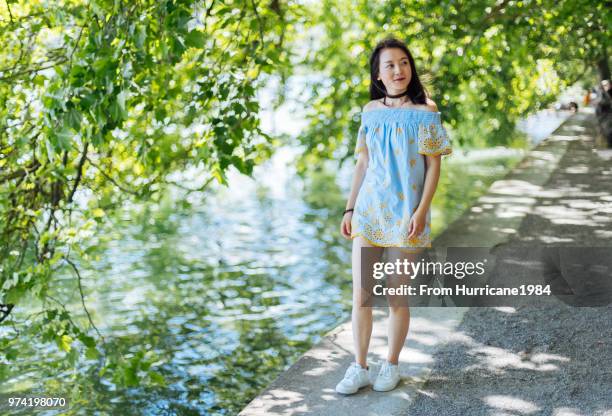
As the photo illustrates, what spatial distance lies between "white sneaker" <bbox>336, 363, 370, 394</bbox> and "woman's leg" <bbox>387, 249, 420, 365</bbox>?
0.17 metres

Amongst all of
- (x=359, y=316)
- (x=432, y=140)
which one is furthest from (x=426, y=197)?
(x=359, y=316)

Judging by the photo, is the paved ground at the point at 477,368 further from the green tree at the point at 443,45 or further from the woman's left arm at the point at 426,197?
the green tree at the point at 443,45

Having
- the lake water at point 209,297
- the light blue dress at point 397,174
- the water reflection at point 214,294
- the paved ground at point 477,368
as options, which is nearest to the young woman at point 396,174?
the light blue dress at point 397,174

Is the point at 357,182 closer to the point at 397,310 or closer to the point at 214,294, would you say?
the point at 397,310

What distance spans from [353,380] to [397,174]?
1.15 meters

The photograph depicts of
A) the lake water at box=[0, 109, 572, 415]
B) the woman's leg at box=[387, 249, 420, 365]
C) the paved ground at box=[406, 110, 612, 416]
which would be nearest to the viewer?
the paved ground at box=[406, 110, 612, 416]

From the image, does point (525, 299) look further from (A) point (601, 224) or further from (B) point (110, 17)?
(B) point (110, 17)

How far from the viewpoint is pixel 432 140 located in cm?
394

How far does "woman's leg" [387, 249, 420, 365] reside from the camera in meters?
3.99

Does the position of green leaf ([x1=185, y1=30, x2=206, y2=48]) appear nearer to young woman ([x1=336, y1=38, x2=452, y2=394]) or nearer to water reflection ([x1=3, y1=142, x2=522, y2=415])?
young woman ([x1=336, y1=38, x2=452, y2=394])

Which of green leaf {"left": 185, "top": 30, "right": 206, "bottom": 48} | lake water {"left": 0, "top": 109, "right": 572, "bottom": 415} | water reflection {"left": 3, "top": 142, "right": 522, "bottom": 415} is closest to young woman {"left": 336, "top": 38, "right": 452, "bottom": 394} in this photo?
green leaf {"left": 185, "top": 30, "right": 206, "bottom": 48}

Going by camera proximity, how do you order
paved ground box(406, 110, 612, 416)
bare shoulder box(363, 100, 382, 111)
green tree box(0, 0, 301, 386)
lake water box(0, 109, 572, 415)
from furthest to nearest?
lake water box(0, 109, 572, 415), green tree box(0, 0, 301, 386), bare shoulder box(363, 100, 382, 111), paved ground box(406, 110, 612, 416)

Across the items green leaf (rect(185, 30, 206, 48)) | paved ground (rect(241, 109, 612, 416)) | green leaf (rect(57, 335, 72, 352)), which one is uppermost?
green leaf (rect(185, 30, 206, 48))

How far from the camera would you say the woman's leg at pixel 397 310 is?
399 centimetres
